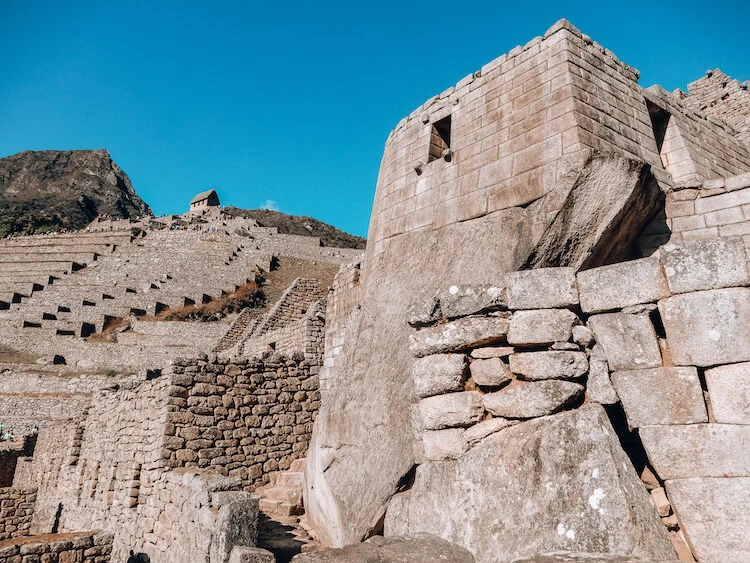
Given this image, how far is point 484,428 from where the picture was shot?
12.3 ft

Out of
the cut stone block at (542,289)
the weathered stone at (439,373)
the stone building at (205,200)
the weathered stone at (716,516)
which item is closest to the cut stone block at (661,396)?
the weathered stone at (716,516)

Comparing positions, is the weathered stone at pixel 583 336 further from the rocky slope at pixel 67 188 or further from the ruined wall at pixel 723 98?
the rocky slope at pixel 67 188

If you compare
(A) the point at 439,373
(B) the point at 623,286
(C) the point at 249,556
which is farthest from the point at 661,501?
(C) the point at 249,556

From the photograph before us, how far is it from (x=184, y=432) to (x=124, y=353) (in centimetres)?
2725

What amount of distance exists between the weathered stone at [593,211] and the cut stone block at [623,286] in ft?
5.58

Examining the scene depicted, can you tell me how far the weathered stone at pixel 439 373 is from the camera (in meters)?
3.91

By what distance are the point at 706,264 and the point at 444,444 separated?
219cm

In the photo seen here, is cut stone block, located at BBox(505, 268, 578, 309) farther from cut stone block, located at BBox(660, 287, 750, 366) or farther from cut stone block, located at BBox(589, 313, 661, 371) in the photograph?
cut stone block, located at BBox(660, 287, 750, 366)

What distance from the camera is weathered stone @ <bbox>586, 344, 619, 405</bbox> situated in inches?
132

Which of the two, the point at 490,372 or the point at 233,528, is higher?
the point at 490,372

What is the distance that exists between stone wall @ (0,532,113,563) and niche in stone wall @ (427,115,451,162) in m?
8.53

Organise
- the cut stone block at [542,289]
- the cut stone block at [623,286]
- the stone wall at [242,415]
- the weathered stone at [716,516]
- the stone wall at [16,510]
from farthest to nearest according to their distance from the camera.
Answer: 1. the stone wall at [16,510]
2. the stone wall at [242,415]
3. the cut stone block at [542,289]
4. the cut stone block at [623,286]
5. the weathered stone at [716,516]

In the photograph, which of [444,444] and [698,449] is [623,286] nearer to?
[698,449]

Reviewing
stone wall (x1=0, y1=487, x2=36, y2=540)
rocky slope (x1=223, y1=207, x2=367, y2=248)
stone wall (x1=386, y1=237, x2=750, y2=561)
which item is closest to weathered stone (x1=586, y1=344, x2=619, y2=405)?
stone wall (x1=386, y1=237, x2=750, y2=561)
